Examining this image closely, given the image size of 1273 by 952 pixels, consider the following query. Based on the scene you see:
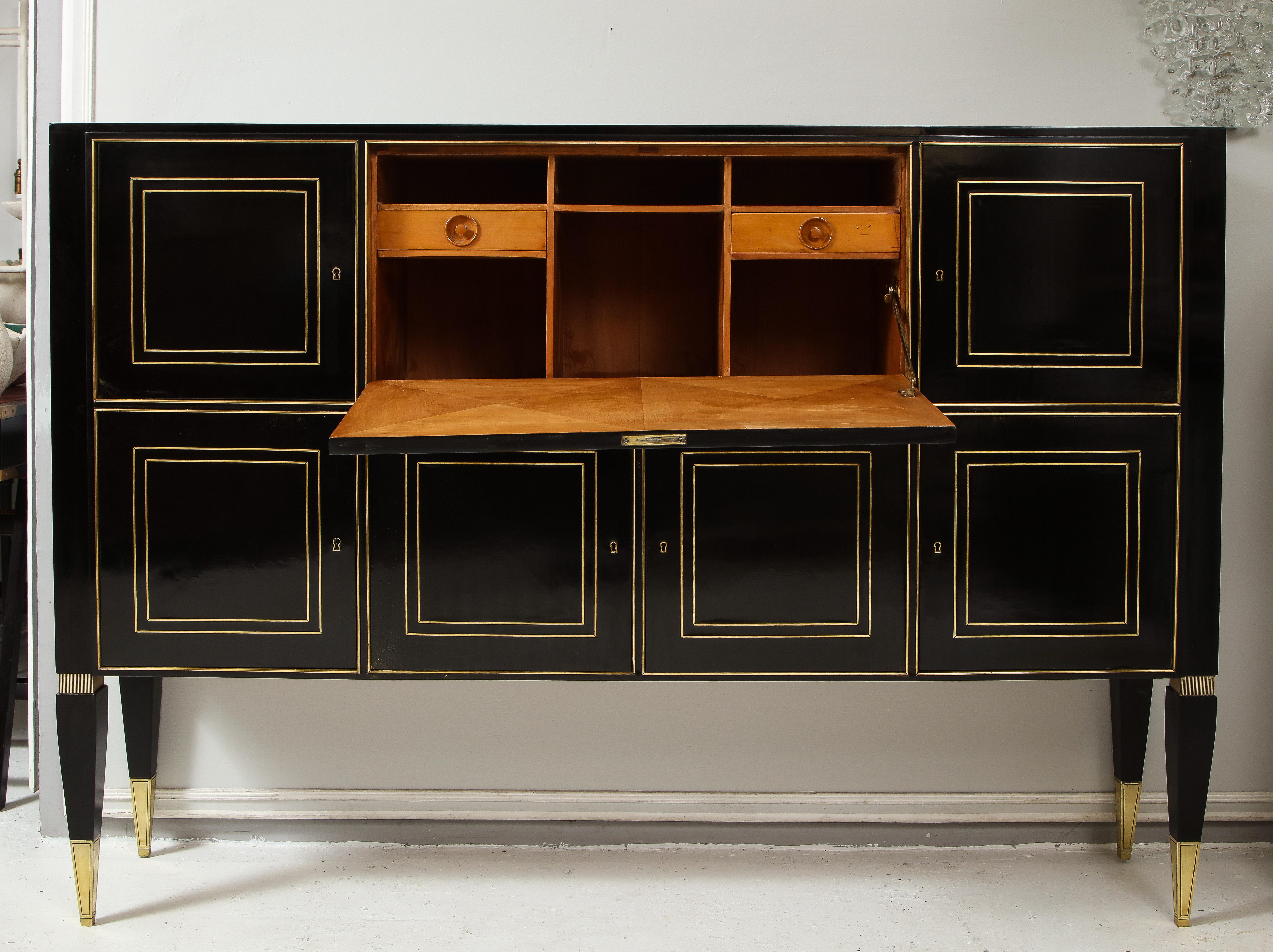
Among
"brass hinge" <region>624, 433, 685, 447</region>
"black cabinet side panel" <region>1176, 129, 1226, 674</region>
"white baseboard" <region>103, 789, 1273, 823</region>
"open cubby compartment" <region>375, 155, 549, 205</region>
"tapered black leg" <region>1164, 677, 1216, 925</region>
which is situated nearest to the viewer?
"brass hinge" <region>624, 433, 685, 447</region>

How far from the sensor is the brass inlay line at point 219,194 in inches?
75.2

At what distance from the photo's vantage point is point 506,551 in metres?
1.94

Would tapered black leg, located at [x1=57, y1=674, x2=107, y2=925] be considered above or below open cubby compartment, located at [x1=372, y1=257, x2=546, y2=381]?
below

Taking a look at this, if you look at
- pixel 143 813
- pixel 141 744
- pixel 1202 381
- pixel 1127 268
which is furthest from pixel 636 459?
pixel 143 813

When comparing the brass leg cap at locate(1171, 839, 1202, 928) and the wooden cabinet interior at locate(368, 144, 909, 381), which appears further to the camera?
the wooden cabinet interior at locate(368, 144, 909, 381)

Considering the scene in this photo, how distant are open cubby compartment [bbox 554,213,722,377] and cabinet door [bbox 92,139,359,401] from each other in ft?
2.20

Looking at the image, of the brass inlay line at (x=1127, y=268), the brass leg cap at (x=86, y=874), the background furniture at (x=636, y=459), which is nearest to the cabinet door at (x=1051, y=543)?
the background furniture at (x=636, y=459)

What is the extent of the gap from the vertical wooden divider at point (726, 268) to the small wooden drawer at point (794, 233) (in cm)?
2

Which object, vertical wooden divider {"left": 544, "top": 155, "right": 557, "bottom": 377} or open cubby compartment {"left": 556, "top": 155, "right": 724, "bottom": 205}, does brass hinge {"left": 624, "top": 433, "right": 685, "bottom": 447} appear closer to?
vertical wooden divider {"left": 544, "top": 155, "right": 557, "bottom": 377}

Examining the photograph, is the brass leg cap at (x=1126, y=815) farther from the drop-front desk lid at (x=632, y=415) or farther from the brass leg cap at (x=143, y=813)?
the brass leg cap at (x=143, y=813)

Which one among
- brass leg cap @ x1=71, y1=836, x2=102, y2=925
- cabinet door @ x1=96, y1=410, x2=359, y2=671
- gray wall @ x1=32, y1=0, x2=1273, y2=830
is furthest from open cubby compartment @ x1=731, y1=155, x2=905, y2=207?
brass leg cap @ x1=71, y1=836, x2=102, y2=925

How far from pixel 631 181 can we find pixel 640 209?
1.59ft

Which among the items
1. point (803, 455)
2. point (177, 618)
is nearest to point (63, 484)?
point (177, 618)

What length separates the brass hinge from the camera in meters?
1.70
